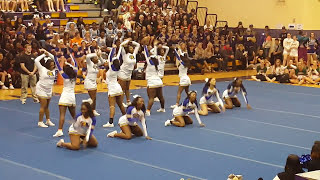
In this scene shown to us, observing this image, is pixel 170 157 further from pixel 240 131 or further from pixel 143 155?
pixel 240 131

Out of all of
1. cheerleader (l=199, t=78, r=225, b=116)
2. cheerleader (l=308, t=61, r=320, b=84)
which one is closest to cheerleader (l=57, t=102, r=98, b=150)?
cheerleader (l=199, t=78, r=225, b=116)

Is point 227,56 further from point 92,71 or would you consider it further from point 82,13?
point 92,71

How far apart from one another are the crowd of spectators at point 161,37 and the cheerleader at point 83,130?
9.10 meters

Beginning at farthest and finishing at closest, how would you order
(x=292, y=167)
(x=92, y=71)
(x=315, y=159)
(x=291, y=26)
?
1. (x=291, y=26)
2. (x=92, y=71)
3. (x=315, y=159)
4. (x=292, y=167)

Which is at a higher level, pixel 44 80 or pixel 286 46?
pixel 286 46

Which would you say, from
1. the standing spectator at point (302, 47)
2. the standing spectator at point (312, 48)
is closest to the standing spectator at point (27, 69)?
the standing spectator at point (312, 48)

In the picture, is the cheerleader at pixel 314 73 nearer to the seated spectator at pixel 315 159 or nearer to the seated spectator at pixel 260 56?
the seated spectator at pixel 260 56

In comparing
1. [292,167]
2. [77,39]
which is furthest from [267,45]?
[292,167]

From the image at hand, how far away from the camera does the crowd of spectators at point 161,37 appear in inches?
847

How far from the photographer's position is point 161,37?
1003 inches

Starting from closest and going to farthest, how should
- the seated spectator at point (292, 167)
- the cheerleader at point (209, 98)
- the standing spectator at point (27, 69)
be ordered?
the seated spectator at point (292, 167)
the cheerleader at point (209, 98)
the standing spectator at point (27, 69)

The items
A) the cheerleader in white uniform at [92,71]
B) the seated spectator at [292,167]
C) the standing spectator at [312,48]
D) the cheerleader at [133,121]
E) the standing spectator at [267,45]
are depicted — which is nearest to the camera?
the seated spectator at [292,167]

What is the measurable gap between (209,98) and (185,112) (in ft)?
6.50

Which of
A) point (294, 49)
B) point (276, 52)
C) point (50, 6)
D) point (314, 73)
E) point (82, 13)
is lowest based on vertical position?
point (314, 73)
